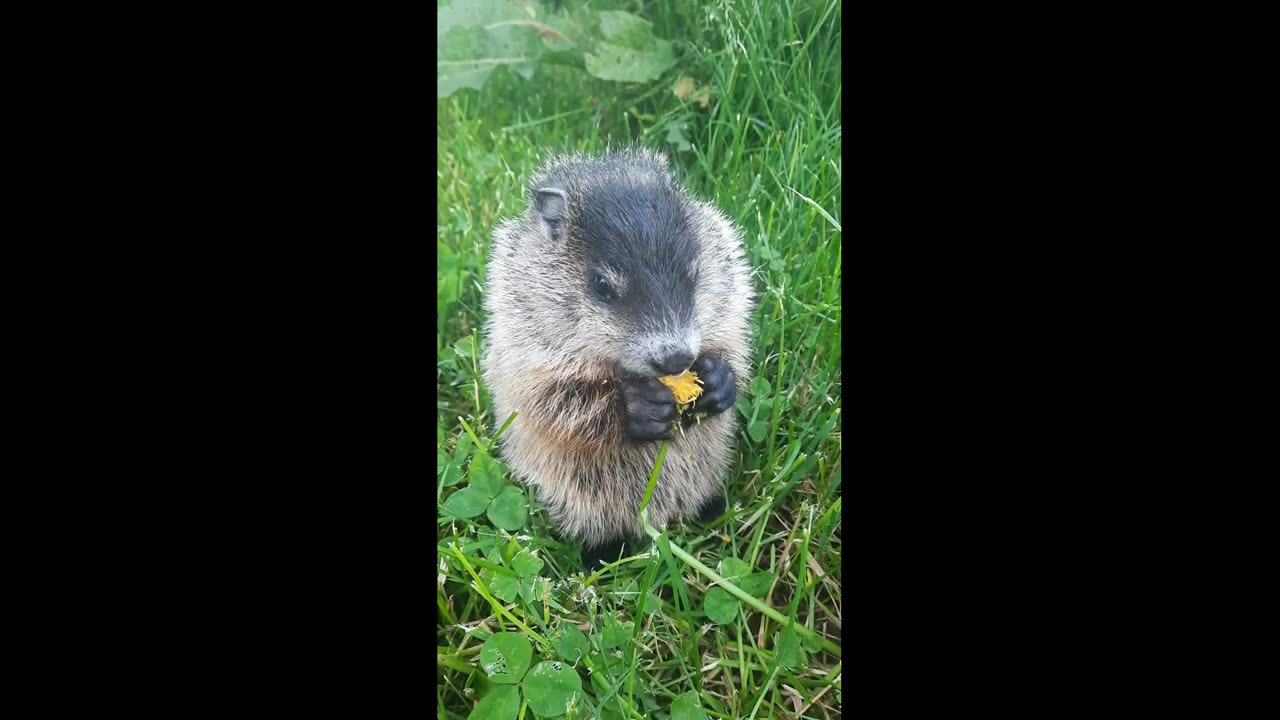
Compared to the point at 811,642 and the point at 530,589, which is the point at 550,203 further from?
the point at 811,642

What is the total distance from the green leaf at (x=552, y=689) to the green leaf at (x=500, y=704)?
0.08 feet

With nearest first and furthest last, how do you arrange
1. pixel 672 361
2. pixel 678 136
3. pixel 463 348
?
pixel 672 361, pixel 678 136, pixel 463 348

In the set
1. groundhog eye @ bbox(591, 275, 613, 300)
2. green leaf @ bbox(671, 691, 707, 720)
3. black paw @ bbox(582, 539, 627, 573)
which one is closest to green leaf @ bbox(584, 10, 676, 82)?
groundhog eye @ bbox(591, 275, 613, 300)

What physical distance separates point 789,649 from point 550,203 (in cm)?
93

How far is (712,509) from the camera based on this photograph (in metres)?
1.84

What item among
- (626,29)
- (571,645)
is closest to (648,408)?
(571,645)

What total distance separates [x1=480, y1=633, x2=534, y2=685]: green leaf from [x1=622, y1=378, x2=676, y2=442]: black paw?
44 cm

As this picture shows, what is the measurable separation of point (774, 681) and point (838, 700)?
124mm

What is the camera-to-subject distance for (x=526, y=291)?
6.04 ft

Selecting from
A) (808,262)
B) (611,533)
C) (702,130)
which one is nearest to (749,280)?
(808,262)

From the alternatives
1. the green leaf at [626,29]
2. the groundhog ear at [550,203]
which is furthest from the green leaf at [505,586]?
the green leaf at [626,29]

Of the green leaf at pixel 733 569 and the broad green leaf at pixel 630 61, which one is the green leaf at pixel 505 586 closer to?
the green leaf at pixel 733 569

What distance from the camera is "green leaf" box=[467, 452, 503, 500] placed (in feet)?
5.98

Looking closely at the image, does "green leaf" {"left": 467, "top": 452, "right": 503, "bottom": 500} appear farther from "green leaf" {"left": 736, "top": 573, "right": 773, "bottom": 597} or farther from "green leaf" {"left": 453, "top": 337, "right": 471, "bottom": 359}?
"green leaf" {"left": 736, "top": 573, "right": 773, "bottom": 597}
